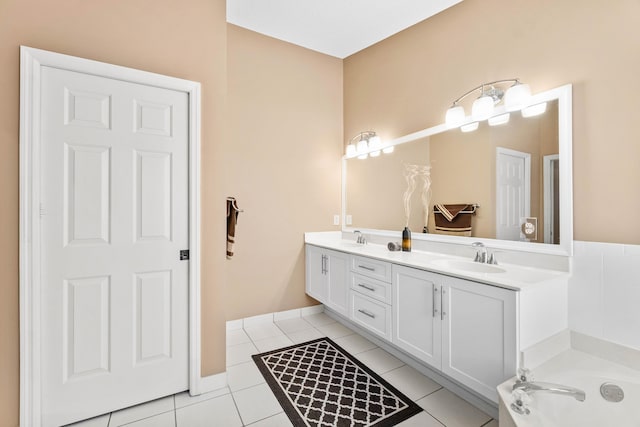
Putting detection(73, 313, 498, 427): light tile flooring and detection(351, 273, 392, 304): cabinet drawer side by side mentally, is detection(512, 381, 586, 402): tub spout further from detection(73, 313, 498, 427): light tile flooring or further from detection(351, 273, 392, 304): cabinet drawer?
detection(351, 273, 392, 304): cabinet drawer

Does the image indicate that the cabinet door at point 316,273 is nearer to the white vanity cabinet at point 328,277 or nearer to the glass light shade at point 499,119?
the white vanity cabinet at point 328,277

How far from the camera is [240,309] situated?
10.1 ft

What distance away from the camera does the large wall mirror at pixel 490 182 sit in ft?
5.95

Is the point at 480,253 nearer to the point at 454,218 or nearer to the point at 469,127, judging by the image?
the point at 454,218

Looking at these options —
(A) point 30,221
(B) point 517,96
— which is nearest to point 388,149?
(B) point 517,96

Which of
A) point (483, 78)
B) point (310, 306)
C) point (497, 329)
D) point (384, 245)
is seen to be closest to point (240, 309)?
point (310, 306)

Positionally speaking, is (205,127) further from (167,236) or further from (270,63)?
(270,63)

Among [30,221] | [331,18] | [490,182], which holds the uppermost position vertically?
[331,18]

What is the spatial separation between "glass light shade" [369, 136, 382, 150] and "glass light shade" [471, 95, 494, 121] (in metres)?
1.06

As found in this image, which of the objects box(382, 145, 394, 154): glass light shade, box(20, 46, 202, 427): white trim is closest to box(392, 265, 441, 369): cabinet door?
box(382, 145, 394, 154): glass light shade

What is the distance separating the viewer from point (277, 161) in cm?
325

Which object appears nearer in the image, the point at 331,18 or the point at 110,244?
the point at 110,244

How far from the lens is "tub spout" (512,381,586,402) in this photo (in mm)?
1271

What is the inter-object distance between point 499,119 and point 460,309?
1363 millimetres
